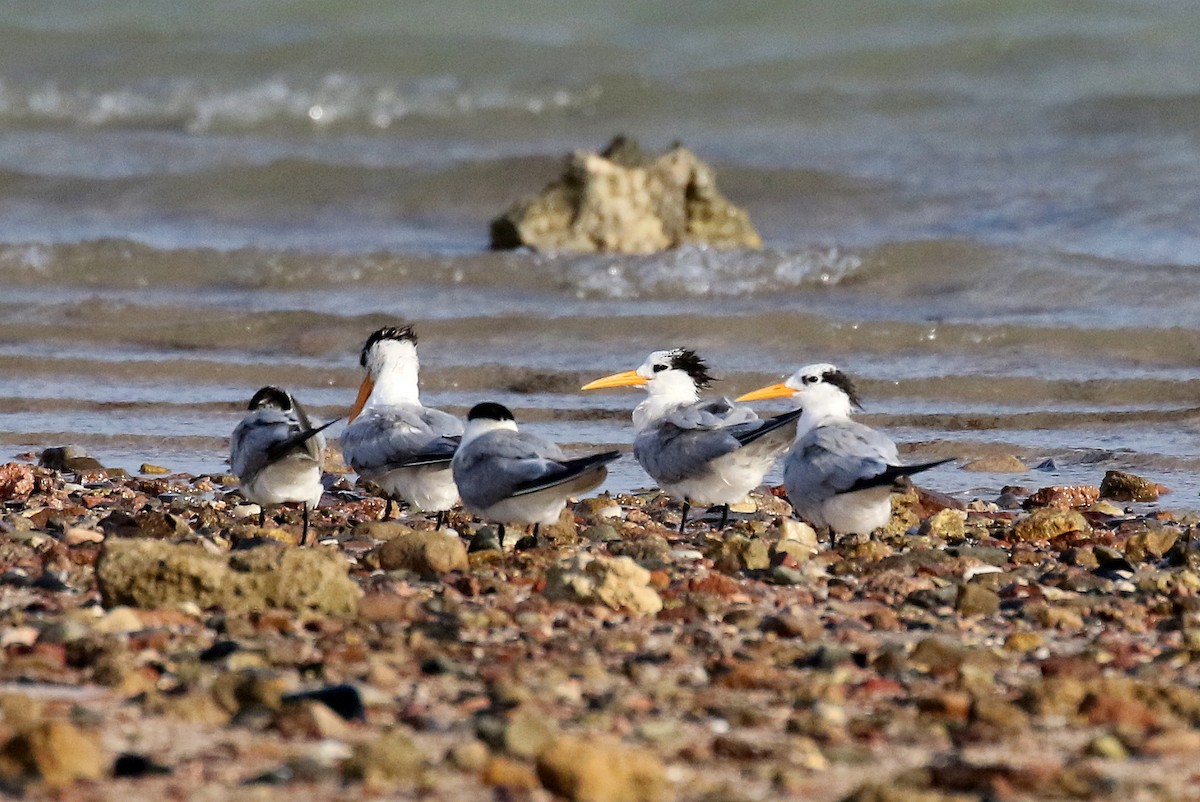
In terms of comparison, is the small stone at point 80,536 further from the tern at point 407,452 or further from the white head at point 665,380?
the white head at point 665,380

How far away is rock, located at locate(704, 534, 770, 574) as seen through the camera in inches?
207

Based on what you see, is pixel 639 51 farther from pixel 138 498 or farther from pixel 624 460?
pixel 138 498

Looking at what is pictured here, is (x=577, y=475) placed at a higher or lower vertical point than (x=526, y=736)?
Result: higher

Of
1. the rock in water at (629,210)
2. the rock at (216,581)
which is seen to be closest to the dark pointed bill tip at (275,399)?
the rock at (216,581)

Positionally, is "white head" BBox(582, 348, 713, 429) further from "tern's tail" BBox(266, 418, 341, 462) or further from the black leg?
"tern's tail" BBox(266, 418, 341, 462)

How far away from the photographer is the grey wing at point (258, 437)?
5918mm

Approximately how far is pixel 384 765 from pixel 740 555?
7.56ft

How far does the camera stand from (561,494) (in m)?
5.48

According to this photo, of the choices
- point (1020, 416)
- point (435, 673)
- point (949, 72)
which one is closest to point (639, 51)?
point (949, 72)

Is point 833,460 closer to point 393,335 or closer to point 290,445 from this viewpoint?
point 290,445

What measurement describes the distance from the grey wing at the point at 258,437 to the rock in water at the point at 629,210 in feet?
20.7

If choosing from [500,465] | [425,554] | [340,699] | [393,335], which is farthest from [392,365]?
[340,699]

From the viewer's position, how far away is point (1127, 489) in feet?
22.1

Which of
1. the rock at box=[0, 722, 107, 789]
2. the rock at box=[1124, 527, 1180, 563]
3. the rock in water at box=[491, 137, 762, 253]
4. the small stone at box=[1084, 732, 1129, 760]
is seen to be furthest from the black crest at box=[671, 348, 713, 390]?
the rock in water at box=[491, 137, 762, 253]
